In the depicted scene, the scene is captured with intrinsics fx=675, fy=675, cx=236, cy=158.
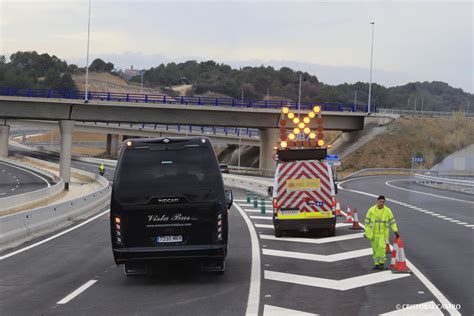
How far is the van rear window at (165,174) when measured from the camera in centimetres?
1268

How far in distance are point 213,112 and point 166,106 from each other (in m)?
5.40

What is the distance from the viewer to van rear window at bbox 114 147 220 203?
12.7m

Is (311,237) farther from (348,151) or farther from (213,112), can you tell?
(348,151)

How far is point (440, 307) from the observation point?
10.4 metres

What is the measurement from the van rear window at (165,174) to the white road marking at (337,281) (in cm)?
223

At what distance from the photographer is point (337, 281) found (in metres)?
12.8

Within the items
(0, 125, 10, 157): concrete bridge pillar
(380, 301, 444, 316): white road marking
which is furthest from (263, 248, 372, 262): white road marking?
(0, 125, 10, 157): concrete bridge pillar

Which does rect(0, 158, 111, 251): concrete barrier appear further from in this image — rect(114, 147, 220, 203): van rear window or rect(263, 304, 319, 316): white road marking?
rect(263, 304, 319, 316): white road marking

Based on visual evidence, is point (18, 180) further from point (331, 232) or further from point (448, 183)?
point (331, 232)

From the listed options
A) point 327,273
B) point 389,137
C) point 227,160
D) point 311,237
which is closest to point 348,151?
point 389,137

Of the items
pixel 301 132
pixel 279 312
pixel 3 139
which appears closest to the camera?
pixel 279 312

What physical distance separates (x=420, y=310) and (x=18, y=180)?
6112cm

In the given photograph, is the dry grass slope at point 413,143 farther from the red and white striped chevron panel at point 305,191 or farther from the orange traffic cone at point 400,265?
the orange traffic cone at point 400,265

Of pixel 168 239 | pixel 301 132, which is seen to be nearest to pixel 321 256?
pixel 168 239
